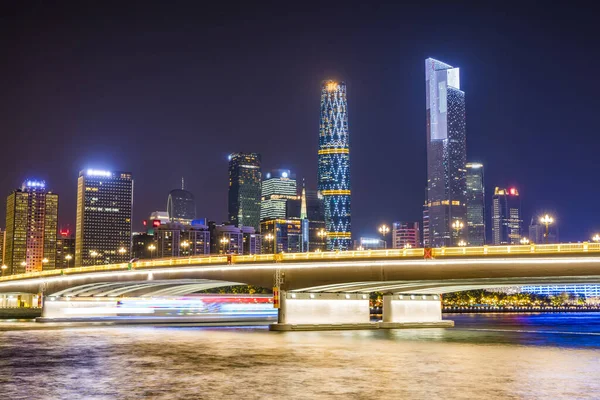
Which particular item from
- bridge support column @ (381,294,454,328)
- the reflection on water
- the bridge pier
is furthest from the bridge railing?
bridge support column @ (381,294,454,328)

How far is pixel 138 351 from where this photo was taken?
58594 millimetres

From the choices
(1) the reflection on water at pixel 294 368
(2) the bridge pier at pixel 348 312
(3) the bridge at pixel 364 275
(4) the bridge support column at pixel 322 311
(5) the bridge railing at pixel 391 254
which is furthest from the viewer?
(2) the bridge pier at pixel 348 312

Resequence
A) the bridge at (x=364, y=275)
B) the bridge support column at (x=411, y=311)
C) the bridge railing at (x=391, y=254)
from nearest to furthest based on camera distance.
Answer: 1. the bridge railing at (x=391, y=254)
2. the bridge at (x=364, y=275)
3. the bridge support column at (x=411, y=311)

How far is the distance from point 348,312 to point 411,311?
36.2 ft

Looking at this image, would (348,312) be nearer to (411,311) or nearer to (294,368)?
(411,311)

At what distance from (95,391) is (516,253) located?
43.8 metres

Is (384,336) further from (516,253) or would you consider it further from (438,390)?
(438,390)

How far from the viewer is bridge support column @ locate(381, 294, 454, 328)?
98188 mm

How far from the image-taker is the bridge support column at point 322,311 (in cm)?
8919

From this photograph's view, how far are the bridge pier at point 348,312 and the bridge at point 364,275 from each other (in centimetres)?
12

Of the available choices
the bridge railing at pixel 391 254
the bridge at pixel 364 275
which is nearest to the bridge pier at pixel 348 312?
the bridge at pixel 364 275

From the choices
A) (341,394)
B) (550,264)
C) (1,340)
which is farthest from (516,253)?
(1,340)

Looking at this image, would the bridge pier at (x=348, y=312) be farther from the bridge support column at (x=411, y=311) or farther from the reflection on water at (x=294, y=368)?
the reflection on water at (x=294, y=368)

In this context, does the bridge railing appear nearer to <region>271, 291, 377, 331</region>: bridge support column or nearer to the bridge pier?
<region>271, 291, 377, 331</region>: bridge support column
